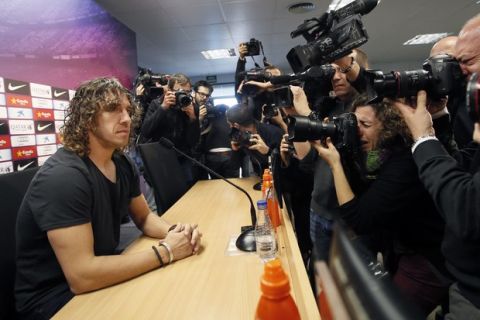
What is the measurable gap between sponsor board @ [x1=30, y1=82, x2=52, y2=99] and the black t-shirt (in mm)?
1569

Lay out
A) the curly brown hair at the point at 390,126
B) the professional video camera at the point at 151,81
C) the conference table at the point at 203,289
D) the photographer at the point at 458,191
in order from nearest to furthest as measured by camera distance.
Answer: the photographer at the point at 458,191
the conference table at the point at 203,289
the curly brown hair at the point at 390,126
the professional video camera at the point at 151,81

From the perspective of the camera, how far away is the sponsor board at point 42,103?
7.44 feet

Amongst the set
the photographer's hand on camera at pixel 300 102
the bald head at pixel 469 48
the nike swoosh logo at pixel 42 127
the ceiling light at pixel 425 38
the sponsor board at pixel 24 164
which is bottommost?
the sponsor board at pixel 24 164

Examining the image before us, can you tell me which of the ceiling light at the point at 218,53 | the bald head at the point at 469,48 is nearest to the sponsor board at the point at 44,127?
the bald head at the point at 469,48

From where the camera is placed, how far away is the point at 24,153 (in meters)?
2.17

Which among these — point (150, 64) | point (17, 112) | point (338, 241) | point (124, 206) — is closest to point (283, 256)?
point (124, 206)

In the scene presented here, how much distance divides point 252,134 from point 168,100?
0.77m

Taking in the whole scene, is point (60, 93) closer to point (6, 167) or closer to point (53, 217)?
→ point (6, 167)

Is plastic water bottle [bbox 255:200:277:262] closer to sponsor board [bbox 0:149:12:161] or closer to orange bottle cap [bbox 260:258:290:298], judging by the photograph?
orange bottle cap [bbox 260:258:290:298]

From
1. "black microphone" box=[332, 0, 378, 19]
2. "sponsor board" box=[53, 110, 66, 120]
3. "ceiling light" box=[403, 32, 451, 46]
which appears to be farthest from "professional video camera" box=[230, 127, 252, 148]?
"ceiling light" box=[403, 32, 451, 46]

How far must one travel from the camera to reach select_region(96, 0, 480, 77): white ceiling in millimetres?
3584

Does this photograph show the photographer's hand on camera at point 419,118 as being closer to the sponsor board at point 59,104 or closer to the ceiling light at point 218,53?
the sponsor board at point 59,104

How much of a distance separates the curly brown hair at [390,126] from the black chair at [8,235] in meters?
1.34

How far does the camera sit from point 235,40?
16.4 ft
